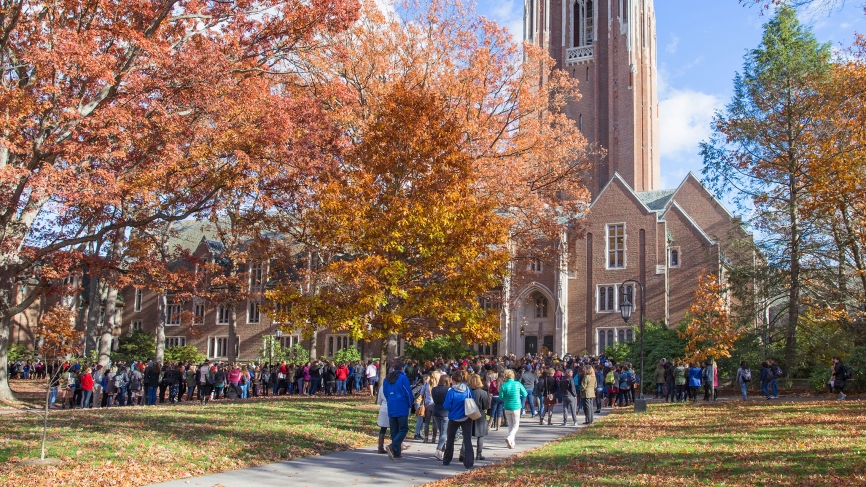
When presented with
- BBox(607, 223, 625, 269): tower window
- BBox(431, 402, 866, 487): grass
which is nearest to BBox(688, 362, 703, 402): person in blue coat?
BBox(431, 402, 866, 487): grass

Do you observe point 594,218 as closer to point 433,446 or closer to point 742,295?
point 742,295

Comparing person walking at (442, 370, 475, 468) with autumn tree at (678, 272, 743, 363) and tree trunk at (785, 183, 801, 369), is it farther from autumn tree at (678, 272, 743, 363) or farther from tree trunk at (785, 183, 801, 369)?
tree trunk at (785, 183, 801, 369)

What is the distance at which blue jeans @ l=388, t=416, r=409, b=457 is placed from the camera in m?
12.2

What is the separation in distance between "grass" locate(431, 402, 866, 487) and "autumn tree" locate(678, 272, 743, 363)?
7.33 metres

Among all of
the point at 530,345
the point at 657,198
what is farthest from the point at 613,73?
the point at 530,345

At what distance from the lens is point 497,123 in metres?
26.4

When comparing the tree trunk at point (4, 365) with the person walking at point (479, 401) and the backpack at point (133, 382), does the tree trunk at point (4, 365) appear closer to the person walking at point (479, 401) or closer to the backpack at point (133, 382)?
the backpack at point (133, 382)

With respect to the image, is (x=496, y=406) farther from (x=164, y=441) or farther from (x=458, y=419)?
(x=164, y=441)

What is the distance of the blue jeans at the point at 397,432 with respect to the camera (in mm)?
12195

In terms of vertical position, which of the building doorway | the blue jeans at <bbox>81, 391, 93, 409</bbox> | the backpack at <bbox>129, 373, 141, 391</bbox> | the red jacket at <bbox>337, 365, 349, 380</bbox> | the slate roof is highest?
the slate roof

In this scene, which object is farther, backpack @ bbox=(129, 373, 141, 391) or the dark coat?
backpack @ bbox=(129, 373, 141, 391)

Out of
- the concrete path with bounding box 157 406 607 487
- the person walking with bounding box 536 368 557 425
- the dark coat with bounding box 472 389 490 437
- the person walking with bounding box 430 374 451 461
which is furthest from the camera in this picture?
the person walking with bounding box 536 368 557 425

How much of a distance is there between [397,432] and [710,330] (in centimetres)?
1866

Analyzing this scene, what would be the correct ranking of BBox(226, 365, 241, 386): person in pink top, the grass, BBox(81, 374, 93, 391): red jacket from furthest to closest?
BBox(226, 365, 241, 386): person in pink top → BBox(81, 374, 93, 391): red jacket → the grass
